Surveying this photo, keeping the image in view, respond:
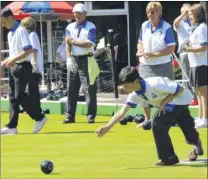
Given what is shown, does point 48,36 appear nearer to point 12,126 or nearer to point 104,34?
point 104,34

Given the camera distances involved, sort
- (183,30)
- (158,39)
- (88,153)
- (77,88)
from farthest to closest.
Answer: (77,88)
(183,30)
(158,39)
(88,153)

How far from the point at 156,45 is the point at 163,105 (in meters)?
3.09

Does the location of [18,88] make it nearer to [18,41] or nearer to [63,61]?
[18,41]

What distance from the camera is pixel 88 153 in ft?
32.8

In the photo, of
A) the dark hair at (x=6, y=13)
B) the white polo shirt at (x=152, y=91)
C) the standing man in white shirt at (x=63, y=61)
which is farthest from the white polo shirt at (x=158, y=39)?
the standing man in white shirt at (x=63, y=61)

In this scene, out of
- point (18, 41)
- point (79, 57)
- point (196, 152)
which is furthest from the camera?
point (79, 57)

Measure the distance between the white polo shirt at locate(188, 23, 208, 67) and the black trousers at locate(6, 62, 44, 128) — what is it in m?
2.32

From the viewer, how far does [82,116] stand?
14953 millimetres

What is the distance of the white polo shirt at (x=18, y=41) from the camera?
1184cm

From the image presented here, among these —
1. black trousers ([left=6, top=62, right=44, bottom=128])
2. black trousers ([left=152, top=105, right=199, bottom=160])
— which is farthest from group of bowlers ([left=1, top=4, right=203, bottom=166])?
black trousers ([left=6, top=62, right=44, bottom=128])

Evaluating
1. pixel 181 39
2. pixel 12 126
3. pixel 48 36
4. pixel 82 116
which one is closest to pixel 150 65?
pixel 181 39

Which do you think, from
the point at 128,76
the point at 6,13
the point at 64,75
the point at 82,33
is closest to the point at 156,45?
the point at 82,33

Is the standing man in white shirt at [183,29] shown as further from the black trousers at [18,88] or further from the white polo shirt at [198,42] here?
the black trousers at [18,88]

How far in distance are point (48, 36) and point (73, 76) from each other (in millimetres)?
8758
